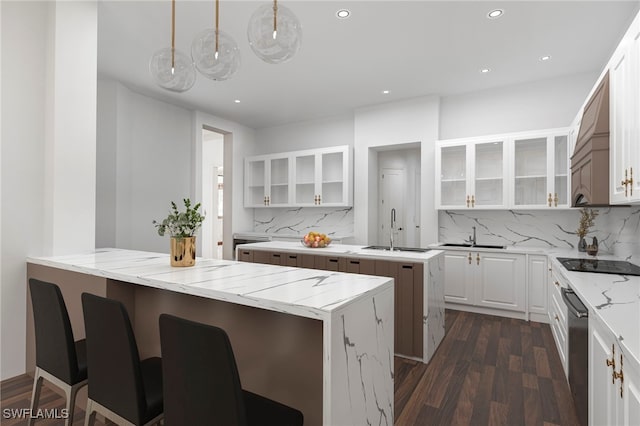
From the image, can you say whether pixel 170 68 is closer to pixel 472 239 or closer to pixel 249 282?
pixel 249 282

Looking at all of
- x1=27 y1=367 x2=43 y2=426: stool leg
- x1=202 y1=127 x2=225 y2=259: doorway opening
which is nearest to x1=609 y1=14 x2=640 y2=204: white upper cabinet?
x1=27 y1=367 x2=43 y2=426: stool leg

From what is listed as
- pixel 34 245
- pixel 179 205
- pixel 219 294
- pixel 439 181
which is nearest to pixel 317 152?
pixel 439 181

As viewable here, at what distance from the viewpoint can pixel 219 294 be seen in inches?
53.6

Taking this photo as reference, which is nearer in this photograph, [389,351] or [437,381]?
[389,351]

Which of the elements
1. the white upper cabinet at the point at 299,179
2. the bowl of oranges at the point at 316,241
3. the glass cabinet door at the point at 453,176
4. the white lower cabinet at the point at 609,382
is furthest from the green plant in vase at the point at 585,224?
the white upper cabinet at the point at 299,179

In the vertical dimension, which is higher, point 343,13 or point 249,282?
point 343,13

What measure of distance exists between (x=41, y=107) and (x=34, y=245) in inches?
42.3

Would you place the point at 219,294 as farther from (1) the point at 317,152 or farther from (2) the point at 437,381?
(1) the point at 317,152

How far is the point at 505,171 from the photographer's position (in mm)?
4059

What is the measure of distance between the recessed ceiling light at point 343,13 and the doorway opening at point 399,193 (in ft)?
9.83

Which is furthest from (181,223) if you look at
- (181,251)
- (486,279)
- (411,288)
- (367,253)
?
(486,279)

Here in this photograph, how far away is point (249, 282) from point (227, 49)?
1352 millimetres

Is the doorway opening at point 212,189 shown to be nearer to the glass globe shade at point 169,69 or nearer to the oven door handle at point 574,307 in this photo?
the glass globe shade at point 169,69

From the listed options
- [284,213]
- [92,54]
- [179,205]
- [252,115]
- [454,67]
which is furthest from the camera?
[284,213]
